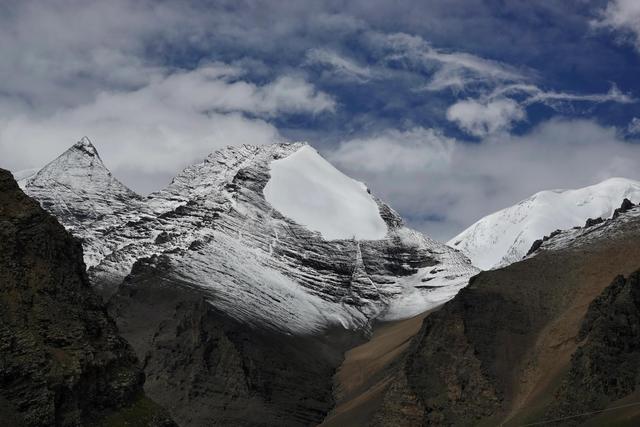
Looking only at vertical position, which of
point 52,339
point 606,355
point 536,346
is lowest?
point 52,339

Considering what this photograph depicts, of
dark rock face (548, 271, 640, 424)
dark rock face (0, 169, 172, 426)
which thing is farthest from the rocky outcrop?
dark rock face (0, 169, 172, 426)

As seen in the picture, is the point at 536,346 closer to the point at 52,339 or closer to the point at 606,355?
the point at 606,355

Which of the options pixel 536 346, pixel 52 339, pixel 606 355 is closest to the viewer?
pixel 52 339

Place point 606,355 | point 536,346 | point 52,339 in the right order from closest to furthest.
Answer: point 52,339, point 606,355, point 536,346

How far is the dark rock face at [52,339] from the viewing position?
59594 mm

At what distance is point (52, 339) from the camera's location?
63.4 meters

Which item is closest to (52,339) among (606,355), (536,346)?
(606,355)

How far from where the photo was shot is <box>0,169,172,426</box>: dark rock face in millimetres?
59594

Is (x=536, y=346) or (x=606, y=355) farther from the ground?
(x=536, y=346)

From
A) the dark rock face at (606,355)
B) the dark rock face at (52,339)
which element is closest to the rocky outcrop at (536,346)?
the dark rock face at (606,355)

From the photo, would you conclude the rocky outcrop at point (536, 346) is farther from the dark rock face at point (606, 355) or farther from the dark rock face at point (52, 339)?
the dark rock face at point (52, 339)

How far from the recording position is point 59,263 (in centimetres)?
7019

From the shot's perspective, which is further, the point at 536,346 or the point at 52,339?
the point at 536,346

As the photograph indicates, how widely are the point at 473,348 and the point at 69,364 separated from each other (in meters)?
120
